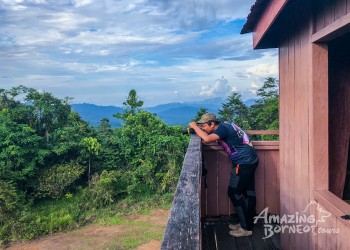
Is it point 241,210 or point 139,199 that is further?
point 139,199

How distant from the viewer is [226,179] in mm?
3967

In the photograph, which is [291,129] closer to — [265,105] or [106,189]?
[106,189]

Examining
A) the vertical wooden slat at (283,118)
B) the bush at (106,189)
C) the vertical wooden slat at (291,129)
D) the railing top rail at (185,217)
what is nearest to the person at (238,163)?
the vertical wooden slat at (283,118)

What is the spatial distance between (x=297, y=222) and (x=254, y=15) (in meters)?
1.87

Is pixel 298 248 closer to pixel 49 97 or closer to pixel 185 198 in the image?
pixel 185 198

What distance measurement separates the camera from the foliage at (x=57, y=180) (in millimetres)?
15589

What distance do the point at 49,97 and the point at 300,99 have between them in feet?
56.6

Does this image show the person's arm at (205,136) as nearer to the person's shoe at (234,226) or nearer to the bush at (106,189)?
the person's shoe at (234,226)

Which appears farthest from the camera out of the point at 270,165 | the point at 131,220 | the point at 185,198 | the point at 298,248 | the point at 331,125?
the point at 131,220

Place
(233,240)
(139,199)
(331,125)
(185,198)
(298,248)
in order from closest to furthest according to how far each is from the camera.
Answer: (185,198)
(331,125)
(298,248)
(233,240)
(139,199)

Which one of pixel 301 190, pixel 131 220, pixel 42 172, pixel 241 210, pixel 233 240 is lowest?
pixel 131 220

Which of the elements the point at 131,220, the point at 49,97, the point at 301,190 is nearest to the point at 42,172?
the point at 49,97

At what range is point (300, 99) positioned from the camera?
9.15 feet

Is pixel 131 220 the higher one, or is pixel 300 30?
pixel 300 30
